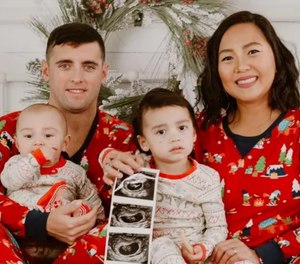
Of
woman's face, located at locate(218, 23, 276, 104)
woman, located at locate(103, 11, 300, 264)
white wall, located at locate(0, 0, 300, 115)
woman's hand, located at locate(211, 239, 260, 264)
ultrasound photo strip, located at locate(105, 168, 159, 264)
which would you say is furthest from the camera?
white wall, located at locate(0, 0, 300, 115)

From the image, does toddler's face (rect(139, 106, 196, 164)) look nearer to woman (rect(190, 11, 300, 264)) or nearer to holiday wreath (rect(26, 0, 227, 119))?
woman (rect(190, 11, 300, 264))

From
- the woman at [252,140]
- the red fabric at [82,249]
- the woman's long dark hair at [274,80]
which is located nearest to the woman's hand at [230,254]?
the woman at [252,140]

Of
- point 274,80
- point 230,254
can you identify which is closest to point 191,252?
point 230,254

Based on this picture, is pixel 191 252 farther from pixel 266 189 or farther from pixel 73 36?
pixel 73 36

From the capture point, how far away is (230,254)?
182cm

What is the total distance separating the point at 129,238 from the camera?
1731 millimetres

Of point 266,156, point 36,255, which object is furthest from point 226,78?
point 36,255

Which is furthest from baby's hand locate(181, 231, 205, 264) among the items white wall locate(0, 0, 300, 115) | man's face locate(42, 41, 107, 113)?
white wall locate(0, 0, 300, 115)

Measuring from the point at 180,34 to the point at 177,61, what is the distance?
13cm

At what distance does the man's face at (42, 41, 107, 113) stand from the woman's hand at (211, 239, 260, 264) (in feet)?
2.48

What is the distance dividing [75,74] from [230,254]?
0.86 metres

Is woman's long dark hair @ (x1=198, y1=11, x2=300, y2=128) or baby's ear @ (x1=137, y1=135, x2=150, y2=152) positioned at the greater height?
woman's long dark hair @ (x1=198, y1=11, x2=300, y2=128)

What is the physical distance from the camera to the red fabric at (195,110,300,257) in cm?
196

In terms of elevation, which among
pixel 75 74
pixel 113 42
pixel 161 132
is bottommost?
pixel 161 132
